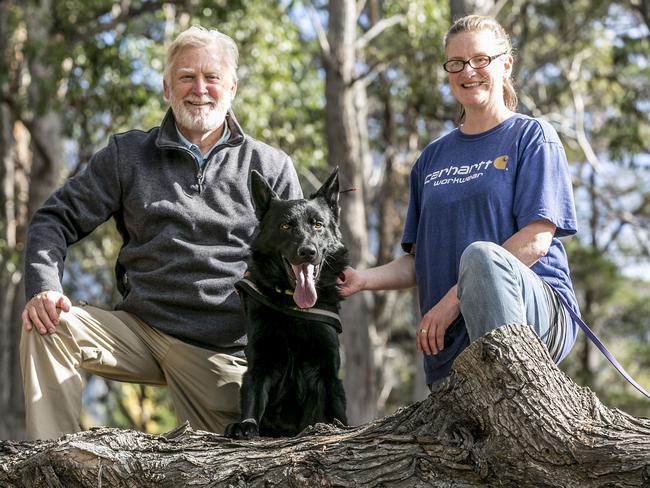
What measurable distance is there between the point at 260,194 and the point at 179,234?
0.55 metres

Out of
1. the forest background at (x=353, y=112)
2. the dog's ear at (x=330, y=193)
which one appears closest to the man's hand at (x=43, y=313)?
the dog's ear at (x=330, y=193)

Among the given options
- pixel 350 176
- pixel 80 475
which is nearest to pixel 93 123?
pixel 350 176

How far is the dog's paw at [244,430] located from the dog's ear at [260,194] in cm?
96

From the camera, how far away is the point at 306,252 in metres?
4.02

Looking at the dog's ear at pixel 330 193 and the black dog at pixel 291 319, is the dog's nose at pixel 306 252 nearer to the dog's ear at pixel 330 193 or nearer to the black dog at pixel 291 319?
the black dog at pixel 291 319

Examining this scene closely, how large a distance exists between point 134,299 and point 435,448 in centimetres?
207

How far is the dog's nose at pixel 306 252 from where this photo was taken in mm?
4020

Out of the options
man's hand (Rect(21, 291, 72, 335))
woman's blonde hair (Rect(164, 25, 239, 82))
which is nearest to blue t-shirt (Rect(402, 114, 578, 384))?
woman's blonde hair (Rect(164, 25, 239, 82))

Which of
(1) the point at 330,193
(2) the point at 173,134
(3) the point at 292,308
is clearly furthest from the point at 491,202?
(2) the point at 173,134

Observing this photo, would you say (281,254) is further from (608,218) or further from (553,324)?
(608,218)

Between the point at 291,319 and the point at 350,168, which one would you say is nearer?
the point at 291,319

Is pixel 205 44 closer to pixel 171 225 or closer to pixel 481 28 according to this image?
pixel 171 225

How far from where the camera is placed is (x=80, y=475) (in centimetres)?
333

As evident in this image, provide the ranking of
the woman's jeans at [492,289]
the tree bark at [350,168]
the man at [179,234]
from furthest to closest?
the tree bark at [350,168]
the man at [179,234]
the woman's jeans at [492,289]
